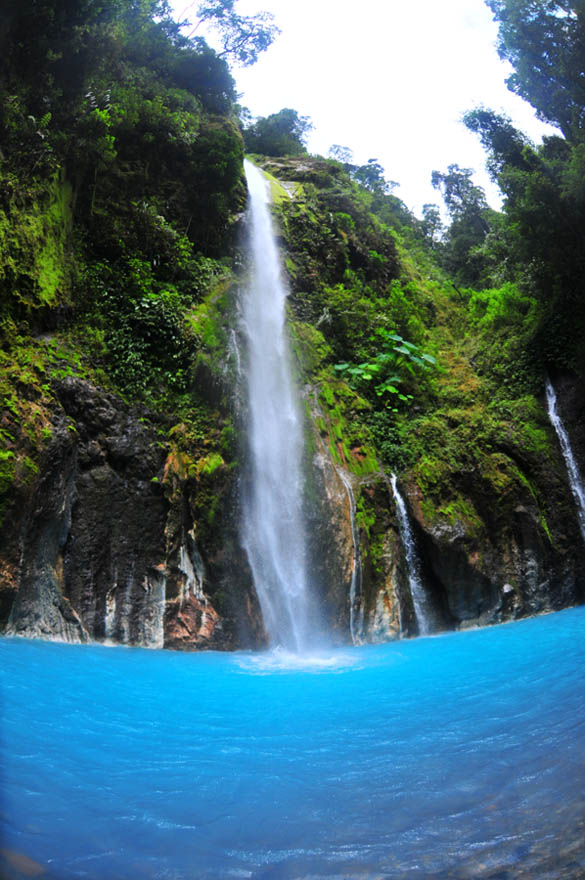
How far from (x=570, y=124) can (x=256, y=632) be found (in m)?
15.5

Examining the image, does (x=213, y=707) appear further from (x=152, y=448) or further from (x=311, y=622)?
(x=152, y=448)

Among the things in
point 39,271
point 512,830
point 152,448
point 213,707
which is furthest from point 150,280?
point 512,830

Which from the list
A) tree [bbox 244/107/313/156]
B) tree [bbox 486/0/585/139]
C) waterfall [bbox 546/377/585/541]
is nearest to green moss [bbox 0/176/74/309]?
waterfall [bbox 546/377/585/541]

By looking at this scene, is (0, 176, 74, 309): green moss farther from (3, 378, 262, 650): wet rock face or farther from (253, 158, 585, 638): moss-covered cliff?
(253, 158, 585, 638): moss-covered cliff

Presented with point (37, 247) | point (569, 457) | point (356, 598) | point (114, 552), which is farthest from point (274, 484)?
point (569, 457)

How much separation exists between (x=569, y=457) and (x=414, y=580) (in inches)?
185

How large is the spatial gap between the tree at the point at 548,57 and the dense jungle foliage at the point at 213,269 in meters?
0.05

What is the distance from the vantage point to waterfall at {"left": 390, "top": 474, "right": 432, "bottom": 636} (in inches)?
354

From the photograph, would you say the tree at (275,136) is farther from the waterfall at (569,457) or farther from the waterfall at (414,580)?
the waterfall at (414,580)

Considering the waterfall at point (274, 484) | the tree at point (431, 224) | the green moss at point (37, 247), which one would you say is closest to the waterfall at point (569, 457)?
the waterfall at point (274, 484)

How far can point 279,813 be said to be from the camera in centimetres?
273

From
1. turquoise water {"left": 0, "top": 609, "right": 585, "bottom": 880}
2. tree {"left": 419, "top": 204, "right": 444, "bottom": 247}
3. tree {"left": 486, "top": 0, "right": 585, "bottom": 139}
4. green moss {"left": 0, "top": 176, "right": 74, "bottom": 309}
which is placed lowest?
turquoise water {"left": 0, "top": 609, "right": 585, "bottom": 880}

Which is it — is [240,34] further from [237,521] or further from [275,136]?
[237,521]

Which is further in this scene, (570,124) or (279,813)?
(570,124)
